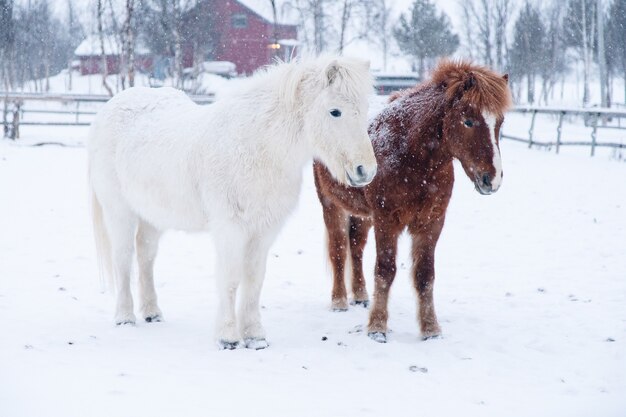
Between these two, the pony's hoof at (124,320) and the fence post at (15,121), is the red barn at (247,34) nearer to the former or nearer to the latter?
the fence post at (15,121)

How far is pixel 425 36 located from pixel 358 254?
3366 cm

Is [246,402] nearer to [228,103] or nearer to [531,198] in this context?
[228,103]

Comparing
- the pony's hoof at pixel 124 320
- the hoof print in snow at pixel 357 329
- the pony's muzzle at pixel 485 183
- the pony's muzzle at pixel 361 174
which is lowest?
the hoof print in snow at pixel 357 329

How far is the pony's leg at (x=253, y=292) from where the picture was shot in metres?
4.03

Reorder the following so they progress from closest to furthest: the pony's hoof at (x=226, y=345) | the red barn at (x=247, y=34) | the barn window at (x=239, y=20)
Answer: the pony's hoof at (x=226, y=345), the red barn at (x=247, y=34), the barn window at (x=239, y=20)

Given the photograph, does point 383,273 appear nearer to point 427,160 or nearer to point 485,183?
point 427,160

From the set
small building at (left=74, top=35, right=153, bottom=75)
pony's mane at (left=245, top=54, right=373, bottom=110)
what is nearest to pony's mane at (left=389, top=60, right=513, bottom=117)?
pony's mane at (left=245, top=54, right=373, bottom=110)

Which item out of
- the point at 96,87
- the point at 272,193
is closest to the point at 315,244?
the point at 272,193

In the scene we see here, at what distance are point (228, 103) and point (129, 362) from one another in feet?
5.95

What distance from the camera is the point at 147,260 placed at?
4809 millimetres

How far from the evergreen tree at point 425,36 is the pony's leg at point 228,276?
33324 mm

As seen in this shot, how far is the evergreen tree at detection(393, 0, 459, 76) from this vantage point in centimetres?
3659

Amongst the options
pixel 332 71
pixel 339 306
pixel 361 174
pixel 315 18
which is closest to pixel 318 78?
pixel 332 71

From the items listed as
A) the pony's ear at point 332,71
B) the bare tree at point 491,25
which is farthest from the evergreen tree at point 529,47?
the pony's ear at point 332,71
